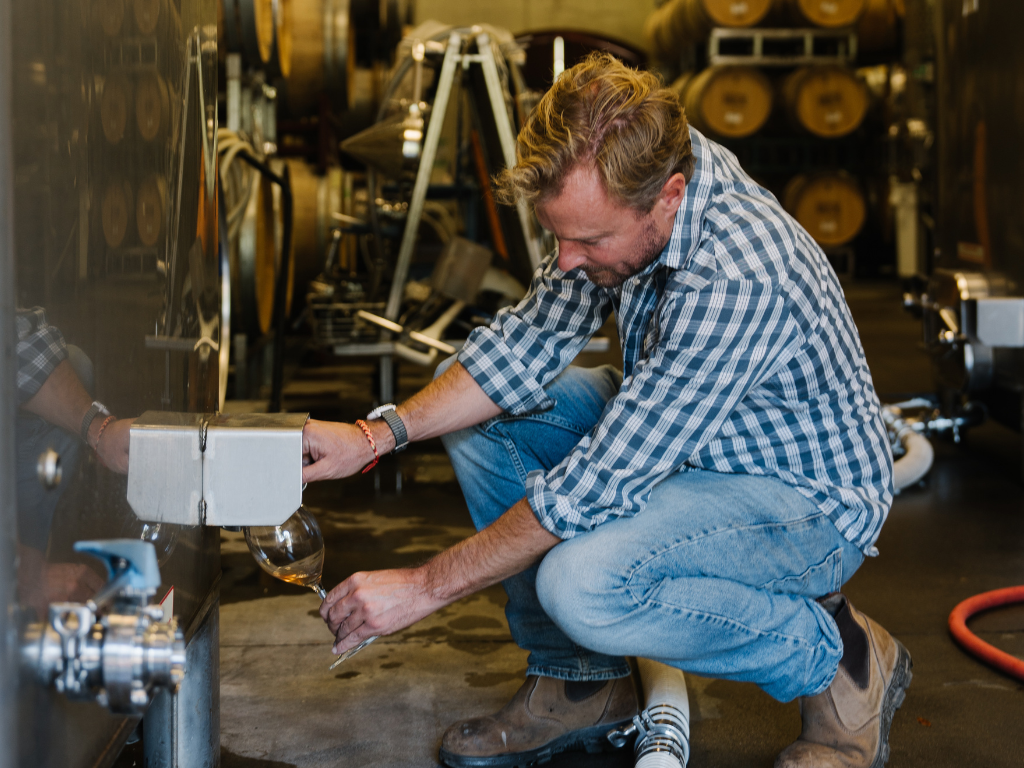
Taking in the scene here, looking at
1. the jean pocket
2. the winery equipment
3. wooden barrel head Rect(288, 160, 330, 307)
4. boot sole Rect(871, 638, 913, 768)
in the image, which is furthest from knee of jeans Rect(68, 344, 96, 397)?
wooden barrel head Rect(288, 160, 330, 307)

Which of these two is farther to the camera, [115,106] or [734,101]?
[734,101]

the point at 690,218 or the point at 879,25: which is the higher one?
the point at 879,25

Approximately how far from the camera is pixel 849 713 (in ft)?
4.96

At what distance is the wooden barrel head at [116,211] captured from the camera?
2.90 feet

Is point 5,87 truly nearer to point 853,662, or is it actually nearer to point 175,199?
point 175,199

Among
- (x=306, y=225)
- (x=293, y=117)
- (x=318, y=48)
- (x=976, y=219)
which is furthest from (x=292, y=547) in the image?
(x=293, y=117)

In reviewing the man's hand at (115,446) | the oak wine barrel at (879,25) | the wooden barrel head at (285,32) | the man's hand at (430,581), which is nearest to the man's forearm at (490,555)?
the man's hand at (430,581)

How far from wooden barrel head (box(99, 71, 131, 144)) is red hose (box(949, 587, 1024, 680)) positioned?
5.47 ft

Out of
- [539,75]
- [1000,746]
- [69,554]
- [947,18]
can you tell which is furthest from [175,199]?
[539,75]

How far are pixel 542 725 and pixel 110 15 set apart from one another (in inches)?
46.0

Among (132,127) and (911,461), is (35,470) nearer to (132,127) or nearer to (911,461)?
(132,127)

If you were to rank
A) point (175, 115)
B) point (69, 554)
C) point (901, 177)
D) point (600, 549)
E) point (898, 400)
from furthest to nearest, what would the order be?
1. point (901, 177)
2. point (898, 400)
3. point (600, 549)
4. point (175, 115)
5. point (69, 554)

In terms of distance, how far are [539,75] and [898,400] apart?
26.0ft

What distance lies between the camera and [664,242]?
4.71 ft
